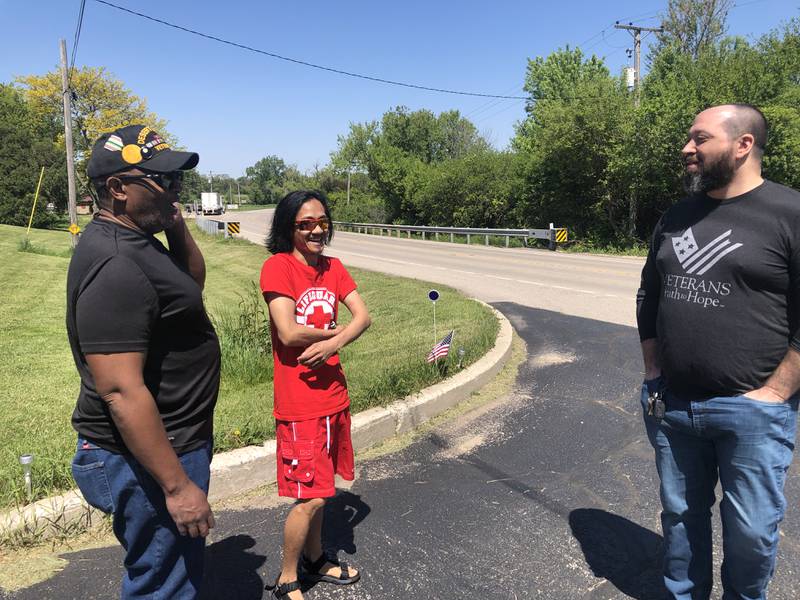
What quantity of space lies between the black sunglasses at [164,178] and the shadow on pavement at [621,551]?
2.54m

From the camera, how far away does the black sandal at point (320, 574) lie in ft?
8.86

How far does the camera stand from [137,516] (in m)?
1.85

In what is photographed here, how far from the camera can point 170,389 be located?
6.12ft

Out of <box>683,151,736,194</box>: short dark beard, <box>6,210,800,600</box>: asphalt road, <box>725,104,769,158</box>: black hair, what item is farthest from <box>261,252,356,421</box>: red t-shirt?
<box>725,104,769,158</box>: black hair

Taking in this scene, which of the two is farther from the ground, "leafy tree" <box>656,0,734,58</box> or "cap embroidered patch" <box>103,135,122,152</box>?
"leafy tree" <box>656,0,734,58</box>

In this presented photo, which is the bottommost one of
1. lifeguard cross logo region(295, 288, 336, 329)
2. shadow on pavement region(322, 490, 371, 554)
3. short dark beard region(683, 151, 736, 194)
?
shadow on pavement region(322, 490, 371, 554)

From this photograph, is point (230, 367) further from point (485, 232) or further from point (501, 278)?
point (485, 232)

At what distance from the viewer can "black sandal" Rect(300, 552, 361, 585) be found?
270cm

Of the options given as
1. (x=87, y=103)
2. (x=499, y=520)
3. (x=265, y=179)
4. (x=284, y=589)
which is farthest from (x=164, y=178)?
(x=265, y=179)

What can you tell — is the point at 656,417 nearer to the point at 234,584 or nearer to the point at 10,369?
the point at 234,584

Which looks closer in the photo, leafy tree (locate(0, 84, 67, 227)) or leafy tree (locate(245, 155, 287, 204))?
leafy tree (locate(0, 84, 67, 227))

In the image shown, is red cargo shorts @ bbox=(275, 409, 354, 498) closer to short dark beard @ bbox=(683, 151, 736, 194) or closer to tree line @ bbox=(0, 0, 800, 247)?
short dark beard @ bbox=(683, 151, 736, 194)

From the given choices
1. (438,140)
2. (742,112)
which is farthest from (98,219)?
(438,140)

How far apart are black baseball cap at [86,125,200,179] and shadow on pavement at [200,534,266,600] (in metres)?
1.93
